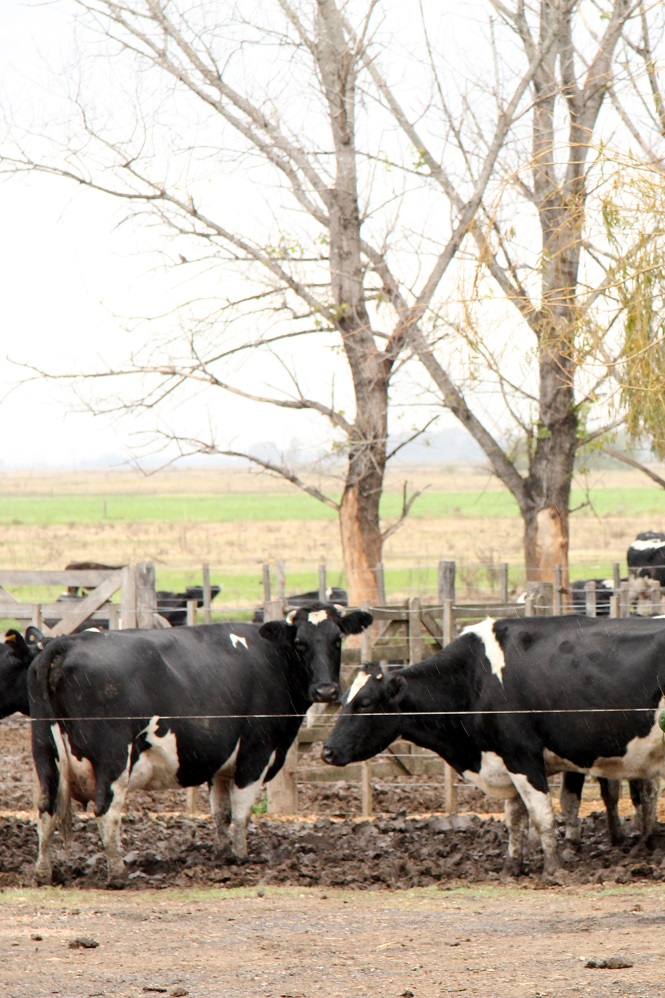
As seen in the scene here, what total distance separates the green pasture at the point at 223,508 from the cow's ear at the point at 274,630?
66.7 meters

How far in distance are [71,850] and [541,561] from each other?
11.2 metres

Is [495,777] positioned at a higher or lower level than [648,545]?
lower

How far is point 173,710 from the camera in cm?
855

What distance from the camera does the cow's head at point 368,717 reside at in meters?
9.03

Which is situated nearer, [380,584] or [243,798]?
[243,798]

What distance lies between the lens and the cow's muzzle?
9.25 metres

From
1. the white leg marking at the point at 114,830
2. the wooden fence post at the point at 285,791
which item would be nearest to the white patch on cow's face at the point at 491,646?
the wooden fence post at the point at 285,791

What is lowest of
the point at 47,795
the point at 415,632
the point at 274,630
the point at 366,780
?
the point at 366,780

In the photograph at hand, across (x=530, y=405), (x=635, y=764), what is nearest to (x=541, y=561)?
(x=530, y=405)

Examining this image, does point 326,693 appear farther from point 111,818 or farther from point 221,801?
point 111,818

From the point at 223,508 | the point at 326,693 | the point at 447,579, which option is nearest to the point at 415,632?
the point at 326,693

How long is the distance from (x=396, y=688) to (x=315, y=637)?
77 centimetres

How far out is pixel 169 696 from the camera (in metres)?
8.56

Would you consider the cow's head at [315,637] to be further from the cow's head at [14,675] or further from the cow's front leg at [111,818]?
the cow's head at [14,675]
